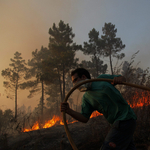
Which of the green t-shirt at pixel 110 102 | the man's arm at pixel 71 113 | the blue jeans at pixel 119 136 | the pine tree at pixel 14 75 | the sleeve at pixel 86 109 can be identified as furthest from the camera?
the pine tree at pixel 14 75

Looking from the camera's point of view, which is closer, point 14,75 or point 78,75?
point 78,75

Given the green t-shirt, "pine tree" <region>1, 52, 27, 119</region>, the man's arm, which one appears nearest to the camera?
the green t-shirt

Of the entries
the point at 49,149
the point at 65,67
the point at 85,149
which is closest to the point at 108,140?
the point at 85,149

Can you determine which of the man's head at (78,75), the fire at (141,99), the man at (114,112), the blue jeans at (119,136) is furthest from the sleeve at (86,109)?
the fire at (141,99)

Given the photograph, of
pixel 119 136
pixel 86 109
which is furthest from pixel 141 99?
pixel 119 136

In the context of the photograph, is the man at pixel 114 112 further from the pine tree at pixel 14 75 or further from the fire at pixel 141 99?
the pine tree at pixel 14 75

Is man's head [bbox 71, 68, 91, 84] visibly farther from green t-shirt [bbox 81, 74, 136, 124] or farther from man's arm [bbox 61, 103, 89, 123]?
man's arm [bbox 61, 103, 89, 123]

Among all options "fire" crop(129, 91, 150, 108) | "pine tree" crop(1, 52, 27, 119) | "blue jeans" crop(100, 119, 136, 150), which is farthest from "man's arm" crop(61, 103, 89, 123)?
"pine tree" crop(1, 52, 27, 119)

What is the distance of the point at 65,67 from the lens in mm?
18500

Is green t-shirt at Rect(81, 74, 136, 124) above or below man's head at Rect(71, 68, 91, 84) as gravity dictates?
below

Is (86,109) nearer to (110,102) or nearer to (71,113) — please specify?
(71,113)

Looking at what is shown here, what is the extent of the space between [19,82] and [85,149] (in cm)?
2643

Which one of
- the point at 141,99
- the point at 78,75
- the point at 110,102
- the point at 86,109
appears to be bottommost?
the point at 141,99

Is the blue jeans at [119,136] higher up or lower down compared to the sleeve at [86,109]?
lower down
